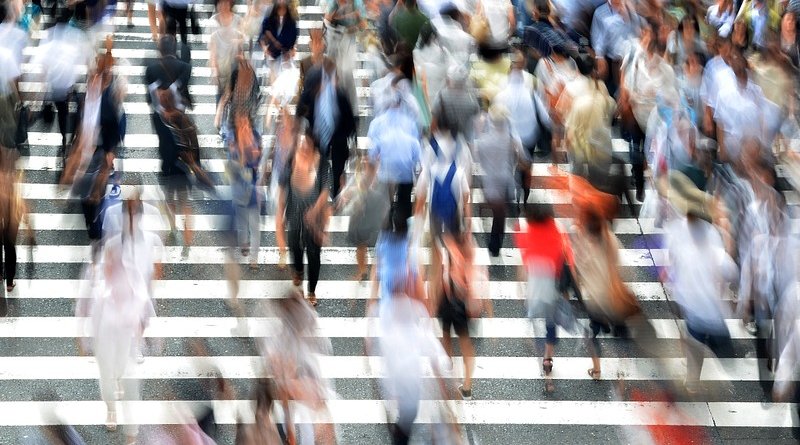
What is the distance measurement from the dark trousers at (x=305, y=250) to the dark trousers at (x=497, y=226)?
1.90 metres

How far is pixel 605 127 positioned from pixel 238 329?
4098 millimetres

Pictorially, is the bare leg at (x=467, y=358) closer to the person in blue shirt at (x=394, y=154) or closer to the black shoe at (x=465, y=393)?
the black shoe at (x=465, y=393)

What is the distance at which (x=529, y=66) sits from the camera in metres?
12.7

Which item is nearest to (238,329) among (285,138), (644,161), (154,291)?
(154,291)

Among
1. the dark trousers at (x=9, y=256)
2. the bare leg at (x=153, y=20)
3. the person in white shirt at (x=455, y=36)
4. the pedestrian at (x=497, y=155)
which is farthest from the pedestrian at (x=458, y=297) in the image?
the bare leg at (x=153, y=20)

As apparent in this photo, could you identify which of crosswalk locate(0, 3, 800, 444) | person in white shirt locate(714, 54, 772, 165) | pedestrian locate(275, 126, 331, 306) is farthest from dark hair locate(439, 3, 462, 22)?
pedestrian locate(275, 126, 331, 306)

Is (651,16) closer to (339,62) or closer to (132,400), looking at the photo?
(339,62)

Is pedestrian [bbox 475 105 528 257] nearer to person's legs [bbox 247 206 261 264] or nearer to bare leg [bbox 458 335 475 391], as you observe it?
bare leg [bbox 458 335 475 391]

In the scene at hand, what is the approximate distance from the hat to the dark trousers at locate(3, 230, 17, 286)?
608cm

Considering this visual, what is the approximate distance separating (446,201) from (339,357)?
175 cm

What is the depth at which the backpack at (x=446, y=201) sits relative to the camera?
9609mm

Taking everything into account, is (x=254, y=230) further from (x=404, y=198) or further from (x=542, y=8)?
(x=542, y=8)

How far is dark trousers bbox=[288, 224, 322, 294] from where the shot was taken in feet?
33.2

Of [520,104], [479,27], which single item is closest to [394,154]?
[520,104]
